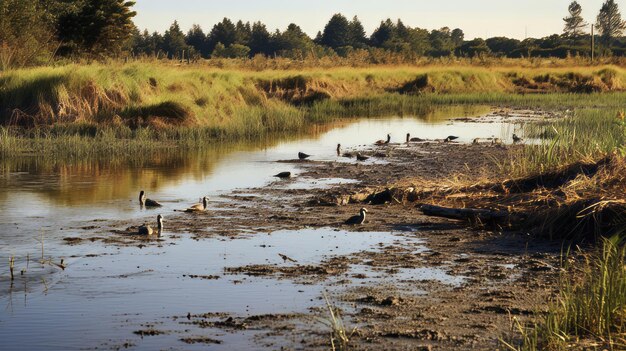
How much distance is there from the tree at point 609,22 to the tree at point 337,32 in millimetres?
26310

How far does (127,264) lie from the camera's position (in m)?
9.45

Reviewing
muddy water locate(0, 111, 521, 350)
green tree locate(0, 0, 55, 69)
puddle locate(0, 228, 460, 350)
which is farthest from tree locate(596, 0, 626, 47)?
puddle locate(0, 228, 460, 350)

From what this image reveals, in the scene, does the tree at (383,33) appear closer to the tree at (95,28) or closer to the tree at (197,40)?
the tree at (197,40)

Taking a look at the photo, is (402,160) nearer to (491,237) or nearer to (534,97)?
(491,237)

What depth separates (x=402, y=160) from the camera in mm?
19156

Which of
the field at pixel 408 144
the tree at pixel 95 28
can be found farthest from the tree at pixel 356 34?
the tree at pixel 95 28

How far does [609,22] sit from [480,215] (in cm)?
9109

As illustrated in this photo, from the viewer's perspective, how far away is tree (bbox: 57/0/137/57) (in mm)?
39406

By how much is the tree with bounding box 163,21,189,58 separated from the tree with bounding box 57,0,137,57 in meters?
33.6

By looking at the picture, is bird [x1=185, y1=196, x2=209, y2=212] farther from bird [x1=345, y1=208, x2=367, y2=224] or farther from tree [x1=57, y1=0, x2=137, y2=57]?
tree [x1=57, y1=0, x2=137, y2=57]

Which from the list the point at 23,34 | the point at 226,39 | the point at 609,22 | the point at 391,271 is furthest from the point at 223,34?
the point at 391,271

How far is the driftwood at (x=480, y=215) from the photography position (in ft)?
36.8

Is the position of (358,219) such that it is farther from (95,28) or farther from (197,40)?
(197,40)

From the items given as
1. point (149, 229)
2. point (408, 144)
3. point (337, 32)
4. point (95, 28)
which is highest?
point (337, 32)
